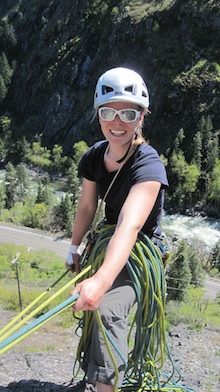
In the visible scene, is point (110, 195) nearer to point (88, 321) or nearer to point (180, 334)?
point (88, 321)

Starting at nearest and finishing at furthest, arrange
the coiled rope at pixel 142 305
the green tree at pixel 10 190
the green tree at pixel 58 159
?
the coiled rope at pixel 142 305
the green tree at pixel 10 190
the green tree at pixel 58 159

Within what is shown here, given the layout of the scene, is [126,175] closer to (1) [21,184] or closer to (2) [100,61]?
(1) [21,184]

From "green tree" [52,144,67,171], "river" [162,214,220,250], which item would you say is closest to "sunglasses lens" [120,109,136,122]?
"river" [162,214,220,250]

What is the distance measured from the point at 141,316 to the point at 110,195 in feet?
2.65

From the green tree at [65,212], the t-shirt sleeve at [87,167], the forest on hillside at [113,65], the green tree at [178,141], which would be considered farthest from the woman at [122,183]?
the green tree at [178,141]

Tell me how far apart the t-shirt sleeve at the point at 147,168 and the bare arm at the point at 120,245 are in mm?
38

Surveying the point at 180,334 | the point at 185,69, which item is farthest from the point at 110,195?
the point at 185,69

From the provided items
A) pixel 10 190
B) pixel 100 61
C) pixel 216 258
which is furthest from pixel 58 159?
pixel 216 258

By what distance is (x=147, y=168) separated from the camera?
2.12 metres

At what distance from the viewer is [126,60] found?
183 ft

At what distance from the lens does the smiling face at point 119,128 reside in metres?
2.17

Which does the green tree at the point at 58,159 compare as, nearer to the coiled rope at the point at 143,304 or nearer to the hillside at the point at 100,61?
the hillside at the point at 100,61

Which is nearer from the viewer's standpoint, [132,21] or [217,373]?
[217,373]

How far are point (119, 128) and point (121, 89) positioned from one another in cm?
21
